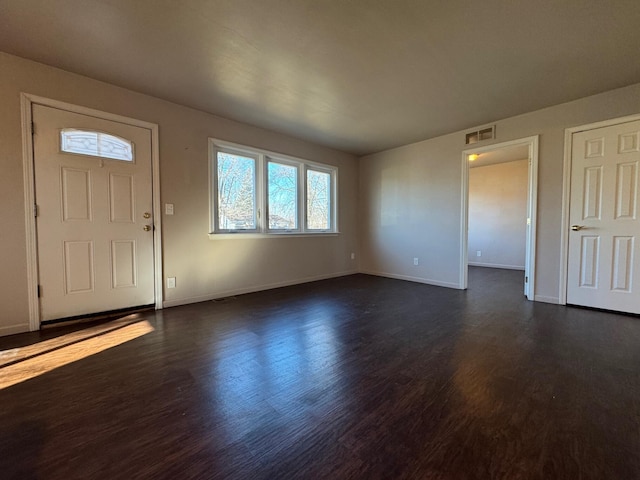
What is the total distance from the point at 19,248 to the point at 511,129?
571 cm

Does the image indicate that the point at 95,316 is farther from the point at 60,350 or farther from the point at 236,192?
the point at 236,192

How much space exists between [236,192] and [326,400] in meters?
3.17

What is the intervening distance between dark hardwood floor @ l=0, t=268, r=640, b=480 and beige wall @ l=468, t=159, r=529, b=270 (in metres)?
3.85

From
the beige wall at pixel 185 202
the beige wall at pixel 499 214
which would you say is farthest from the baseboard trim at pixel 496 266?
the beige wall at pixel 185 202

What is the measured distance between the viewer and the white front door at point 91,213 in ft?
8.64

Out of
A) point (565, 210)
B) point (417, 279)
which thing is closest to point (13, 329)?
point (417, 279)

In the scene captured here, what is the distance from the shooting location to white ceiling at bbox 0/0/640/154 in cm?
188

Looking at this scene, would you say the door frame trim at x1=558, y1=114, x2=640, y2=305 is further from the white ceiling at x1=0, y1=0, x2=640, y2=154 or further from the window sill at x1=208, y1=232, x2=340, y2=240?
the window sill at x1=208, y1=232, x2=340, y2=240

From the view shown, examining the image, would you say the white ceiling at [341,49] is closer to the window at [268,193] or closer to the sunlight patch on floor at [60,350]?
the window at [268,193]

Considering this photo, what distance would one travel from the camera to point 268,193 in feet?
14.1

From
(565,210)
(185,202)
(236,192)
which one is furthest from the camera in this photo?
(236,192)

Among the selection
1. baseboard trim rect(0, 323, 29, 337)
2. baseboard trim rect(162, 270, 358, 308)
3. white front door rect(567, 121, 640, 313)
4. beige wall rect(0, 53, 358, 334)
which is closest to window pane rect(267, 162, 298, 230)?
beige wall rect(0, 53, 358, 334)

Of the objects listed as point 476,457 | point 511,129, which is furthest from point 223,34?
point 511,129

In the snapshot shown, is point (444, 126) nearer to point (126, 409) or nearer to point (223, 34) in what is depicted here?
point (223, 34)
